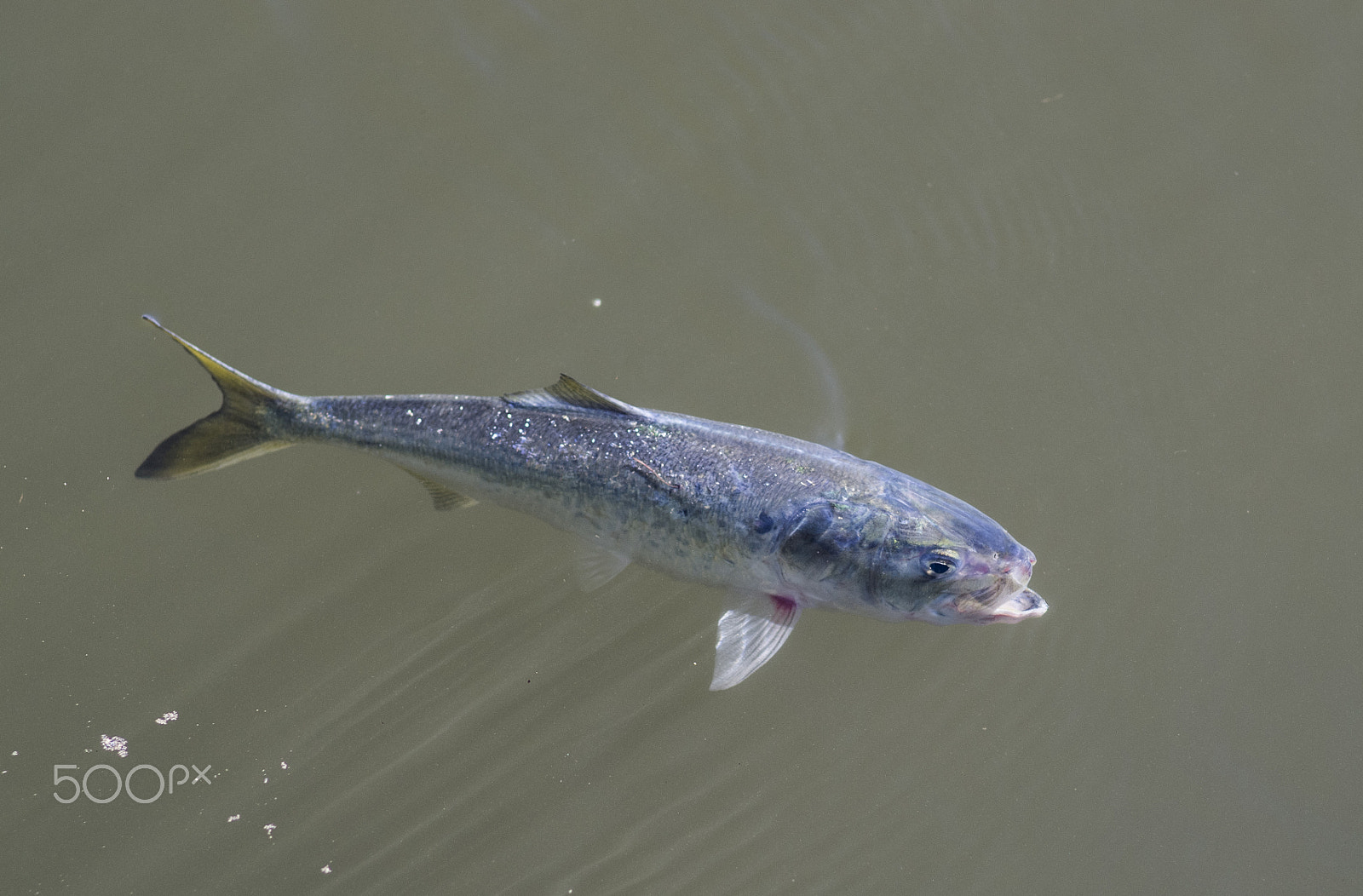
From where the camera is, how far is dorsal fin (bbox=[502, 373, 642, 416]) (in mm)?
4215

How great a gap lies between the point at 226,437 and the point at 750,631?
247 cm

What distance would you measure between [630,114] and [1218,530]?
3.77 meters

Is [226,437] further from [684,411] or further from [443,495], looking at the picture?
[684,411]

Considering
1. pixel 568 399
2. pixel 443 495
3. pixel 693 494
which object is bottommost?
pixel 443 495

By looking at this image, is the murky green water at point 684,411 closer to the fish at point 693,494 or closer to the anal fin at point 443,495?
the anal fin at point 443,495

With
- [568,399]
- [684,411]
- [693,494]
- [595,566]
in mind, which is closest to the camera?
[693,494]

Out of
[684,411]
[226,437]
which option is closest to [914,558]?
[684,411]

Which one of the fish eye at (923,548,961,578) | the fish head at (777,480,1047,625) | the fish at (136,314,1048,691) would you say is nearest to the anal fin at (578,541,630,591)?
the fish at (136,314,1048,691)

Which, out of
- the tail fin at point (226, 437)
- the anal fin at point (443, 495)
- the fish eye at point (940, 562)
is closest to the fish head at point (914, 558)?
the fish eye at point (940, 562)

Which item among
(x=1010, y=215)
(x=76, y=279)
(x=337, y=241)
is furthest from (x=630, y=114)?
(x=76, y=279)

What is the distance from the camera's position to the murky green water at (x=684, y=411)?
4.74m

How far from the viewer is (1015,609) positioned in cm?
415

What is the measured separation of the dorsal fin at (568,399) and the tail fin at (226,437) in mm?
1039

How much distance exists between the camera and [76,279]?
16.7ft
